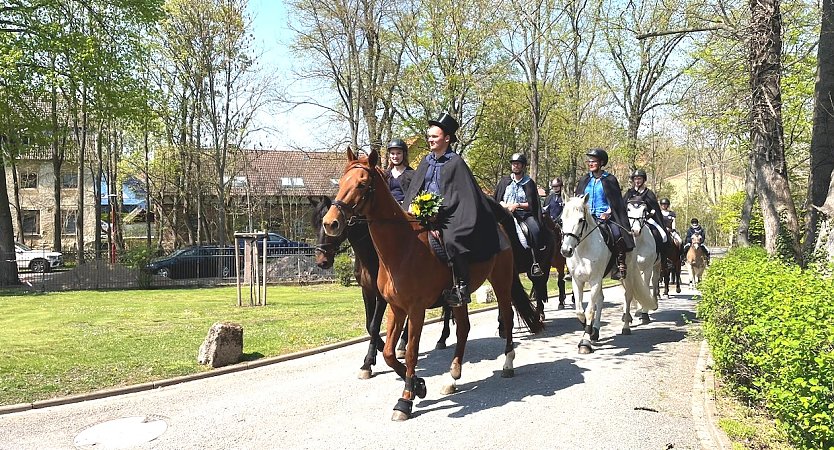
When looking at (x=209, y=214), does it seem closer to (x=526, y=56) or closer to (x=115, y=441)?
(x=526, y=56)

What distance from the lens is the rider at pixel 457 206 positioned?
6.88 metres

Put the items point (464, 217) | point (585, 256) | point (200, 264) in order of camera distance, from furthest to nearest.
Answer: point (200, 264) < point (585, 256) < point (464, 217)

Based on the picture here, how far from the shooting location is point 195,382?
27.6ft

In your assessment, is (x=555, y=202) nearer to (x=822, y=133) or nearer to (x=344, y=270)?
(x=822, y=133)

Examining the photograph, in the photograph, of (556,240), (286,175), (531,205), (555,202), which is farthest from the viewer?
(286,175)

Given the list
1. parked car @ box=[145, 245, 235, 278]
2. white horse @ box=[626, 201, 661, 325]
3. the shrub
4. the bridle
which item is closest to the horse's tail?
white horse @ box=[626, 201, 661, 325]

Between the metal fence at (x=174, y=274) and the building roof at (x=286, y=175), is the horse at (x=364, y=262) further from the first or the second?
the building roof at (x=286, y=175)

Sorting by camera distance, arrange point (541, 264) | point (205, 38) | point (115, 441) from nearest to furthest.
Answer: point (115, 441), point (541, 264), point (205, 38)

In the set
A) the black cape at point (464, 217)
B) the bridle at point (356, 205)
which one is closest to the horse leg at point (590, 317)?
the black cape at point (464, 217)

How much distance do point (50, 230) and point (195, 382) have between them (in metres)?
48.2

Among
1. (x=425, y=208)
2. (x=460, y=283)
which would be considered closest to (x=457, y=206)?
(x=425, y=208)

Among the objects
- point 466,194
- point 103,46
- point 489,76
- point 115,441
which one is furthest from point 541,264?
point 103,46

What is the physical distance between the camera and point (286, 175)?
4903 centimetres

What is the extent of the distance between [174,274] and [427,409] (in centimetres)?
2220
